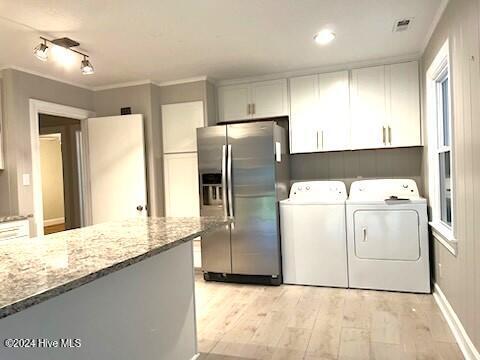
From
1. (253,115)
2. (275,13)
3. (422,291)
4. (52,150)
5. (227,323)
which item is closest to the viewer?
(275,13)

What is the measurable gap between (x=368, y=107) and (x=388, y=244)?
4.74ft

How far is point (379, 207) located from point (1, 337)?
3127mm

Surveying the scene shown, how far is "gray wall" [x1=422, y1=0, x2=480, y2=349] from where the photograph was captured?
1878 mm

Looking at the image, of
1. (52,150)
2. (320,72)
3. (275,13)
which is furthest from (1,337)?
(52,150)

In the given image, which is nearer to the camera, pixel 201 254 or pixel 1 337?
pixel 1 337

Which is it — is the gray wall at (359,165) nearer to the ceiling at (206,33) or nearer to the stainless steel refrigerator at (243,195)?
the stainless steel refrigerator at (243,195)

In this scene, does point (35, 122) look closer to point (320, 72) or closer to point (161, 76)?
point (161, 76)

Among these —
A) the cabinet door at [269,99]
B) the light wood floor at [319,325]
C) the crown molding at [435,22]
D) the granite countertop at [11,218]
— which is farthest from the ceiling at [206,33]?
the light wood floor at [319,325]

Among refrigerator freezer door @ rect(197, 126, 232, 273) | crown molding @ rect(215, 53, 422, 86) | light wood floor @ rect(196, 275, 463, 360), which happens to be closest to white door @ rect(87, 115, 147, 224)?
refrigerator freezer door @ rect(197, 126, 232, 273)

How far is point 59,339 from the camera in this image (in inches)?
47.7

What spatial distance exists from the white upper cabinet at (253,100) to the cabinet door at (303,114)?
113 millimetres

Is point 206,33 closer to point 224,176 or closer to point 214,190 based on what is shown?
point 224,176

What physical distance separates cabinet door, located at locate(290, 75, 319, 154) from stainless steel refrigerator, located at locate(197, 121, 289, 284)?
0.24m

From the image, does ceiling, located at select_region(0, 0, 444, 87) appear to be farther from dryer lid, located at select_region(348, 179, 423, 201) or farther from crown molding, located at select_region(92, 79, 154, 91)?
dryer lid, located at select_region(348, 179, 423, 201)
